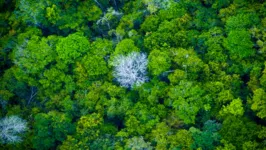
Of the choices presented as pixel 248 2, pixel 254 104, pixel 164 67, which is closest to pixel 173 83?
pixel 164 67

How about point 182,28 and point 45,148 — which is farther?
point 182,28

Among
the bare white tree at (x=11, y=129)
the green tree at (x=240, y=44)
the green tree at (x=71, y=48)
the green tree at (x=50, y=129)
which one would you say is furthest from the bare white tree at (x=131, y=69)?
the bare white tree at (x=11, y=129)

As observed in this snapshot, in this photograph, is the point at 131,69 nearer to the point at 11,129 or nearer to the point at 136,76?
the point at 136,76

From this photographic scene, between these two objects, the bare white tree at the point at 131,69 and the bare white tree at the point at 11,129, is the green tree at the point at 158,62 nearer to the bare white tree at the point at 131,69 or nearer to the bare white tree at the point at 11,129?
the bare white tree at the point at 131,69

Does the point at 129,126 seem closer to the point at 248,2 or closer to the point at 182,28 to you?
the point at 182,28

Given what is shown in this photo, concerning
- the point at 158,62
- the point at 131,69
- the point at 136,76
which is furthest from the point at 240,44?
the point at 131,69

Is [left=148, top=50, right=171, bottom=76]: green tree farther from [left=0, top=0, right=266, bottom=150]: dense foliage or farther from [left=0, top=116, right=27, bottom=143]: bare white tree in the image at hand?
[left=0, top=116, right=27, bottom=143]: bare white tree

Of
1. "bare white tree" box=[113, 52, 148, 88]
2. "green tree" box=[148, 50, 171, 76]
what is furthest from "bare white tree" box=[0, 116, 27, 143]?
"green tree" box=[148, 50, 171, 76]
